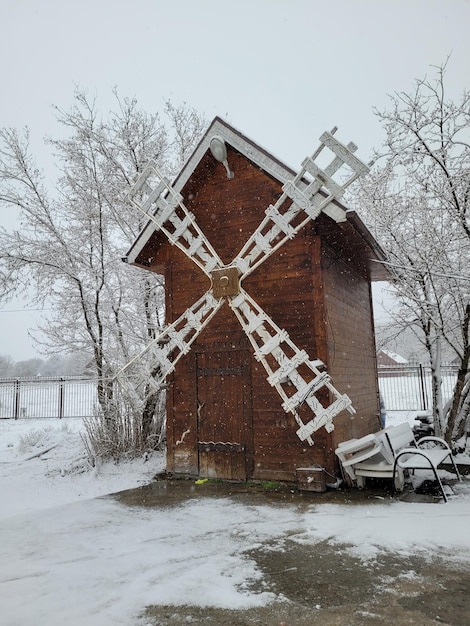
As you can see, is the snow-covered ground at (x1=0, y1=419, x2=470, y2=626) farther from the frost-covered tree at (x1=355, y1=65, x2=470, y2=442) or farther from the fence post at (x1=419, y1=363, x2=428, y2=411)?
the fence post at (x1=419, y1=363, x2=428, y2=411)

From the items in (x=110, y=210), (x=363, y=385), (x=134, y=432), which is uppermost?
(x=110, y=210)

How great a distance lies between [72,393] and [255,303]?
13635 mm

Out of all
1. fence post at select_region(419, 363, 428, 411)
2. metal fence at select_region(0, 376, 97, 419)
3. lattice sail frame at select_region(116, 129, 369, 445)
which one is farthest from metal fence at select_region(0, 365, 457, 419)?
lattice sail frame at select_region(116, 129, 369, 445)

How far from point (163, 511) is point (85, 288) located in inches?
272

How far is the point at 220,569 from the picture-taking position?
4.59 metres

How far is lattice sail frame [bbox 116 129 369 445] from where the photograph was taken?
7086 millimetres

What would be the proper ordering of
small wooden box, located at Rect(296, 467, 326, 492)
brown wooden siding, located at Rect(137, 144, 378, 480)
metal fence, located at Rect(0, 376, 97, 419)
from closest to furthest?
small wooden box, located at Rect(296, 467, 326, 492) → brown wooden siding, located at Rect(137, 144, 378, 480) → metal fence, located at Rect(0, 376, 97, 419)

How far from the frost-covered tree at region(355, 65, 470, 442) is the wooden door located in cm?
360

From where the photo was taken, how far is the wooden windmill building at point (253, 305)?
769 cm

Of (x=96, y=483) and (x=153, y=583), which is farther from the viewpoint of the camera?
(x=96, y=483)

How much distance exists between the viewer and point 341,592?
4059 millimetres

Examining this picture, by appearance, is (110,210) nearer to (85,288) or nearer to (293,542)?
(85,288)

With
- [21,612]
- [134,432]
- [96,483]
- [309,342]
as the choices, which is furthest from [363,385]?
[21,612]

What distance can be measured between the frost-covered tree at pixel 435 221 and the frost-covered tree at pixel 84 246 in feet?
20.5
